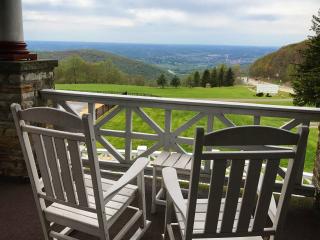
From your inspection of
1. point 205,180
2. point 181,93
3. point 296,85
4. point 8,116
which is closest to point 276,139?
point 205,180

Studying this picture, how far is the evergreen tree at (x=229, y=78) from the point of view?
45.5 feet

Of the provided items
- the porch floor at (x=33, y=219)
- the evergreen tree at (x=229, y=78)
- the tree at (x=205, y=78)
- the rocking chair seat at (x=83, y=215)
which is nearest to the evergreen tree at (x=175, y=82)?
the tree at (x=205, y=78)

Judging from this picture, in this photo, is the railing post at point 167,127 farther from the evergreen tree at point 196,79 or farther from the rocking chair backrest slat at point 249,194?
the evergreen tree at point 196,79

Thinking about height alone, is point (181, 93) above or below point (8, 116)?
below

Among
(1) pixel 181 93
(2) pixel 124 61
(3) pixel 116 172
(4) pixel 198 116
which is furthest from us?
(2) pixel 124 61

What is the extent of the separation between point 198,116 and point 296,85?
17.2 metres

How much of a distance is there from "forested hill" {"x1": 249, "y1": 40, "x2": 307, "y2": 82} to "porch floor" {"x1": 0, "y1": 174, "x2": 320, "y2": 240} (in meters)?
13.0

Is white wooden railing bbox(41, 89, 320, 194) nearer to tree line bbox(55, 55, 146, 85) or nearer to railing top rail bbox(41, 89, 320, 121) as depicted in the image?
railing top rail bbox(41, 89, 320, 121)

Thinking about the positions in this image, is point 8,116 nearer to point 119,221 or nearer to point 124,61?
point 119,221

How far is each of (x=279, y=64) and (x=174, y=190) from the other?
56.6ft

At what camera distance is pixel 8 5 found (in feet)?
9.94

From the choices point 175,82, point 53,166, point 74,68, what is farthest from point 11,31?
point 175,82

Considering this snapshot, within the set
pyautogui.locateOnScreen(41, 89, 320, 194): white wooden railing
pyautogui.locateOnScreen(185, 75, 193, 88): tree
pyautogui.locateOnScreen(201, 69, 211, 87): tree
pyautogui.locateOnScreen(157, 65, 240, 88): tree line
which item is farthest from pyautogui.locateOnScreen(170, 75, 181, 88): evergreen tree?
pyautogui.locateOnScreen(41, 89, 320, 194): white wooden railing

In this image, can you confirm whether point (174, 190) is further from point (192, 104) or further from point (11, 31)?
point (11, 31)
